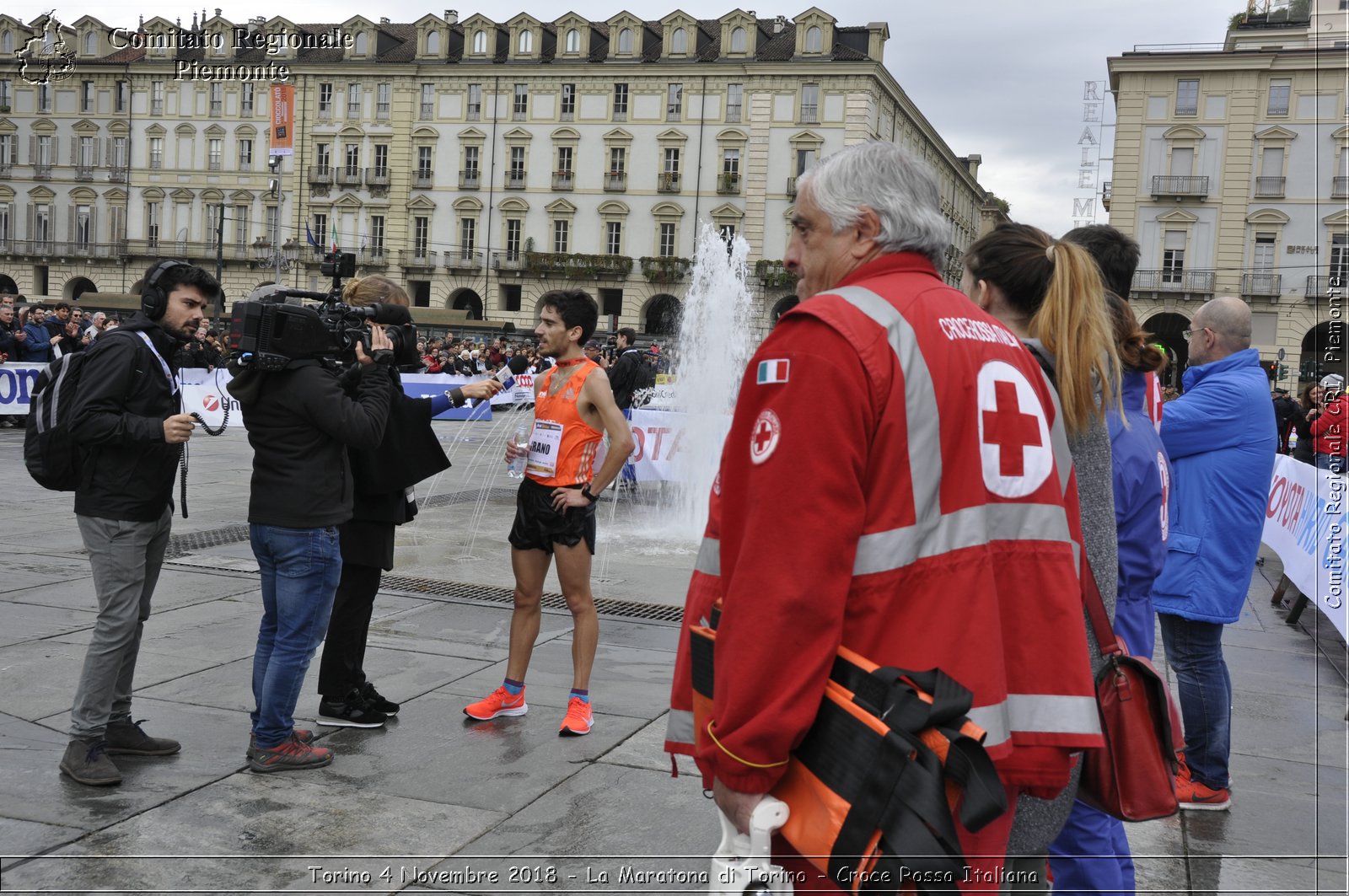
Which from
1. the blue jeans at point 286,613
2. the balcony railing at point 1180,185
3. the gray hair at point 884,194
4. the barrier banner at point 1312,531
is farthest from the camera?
the balcony railing at point 1180,185

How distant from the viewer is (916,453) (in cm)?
193

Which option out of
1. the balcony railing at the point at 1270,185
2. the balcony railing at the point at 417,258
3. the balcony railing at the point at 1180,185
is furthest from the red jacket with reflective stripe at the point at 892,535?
the balcony railing at the point at 417,258

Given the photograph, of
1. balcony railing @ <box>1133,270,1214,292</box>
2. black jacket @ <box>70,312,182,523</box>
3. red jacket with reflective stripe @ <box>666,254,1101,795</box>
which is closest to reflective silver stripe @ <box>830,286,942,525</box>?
red jacket with reflective stripe @ <box>666,254,1101,795</box>

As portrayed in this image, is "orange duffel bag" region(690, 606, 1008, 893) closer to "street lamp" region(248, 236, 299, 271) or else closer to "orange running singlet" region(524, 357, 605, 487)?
"orange running singlet" region(524, 357, 605, 487)

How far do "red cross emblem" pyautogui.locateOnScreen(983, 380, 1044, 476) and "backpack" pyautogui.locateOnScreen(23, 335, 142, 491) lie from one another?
11.1ft

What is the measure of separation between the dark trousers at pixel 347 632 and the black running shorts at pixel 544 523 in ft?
2.21

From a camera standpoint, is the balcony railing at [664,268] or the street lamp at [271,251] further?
the street lamp at [271,251]

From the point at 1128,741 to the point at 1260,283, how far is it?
57744 millimetres

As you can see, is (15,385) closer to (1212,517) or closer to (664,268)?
(1212,517)

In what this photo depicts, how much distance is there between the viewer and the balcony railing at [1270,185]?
52188 mm

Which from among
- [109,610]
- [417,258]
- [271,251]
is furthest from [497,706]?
[271,251]

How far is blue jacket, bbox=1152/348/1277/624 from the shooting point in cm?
441

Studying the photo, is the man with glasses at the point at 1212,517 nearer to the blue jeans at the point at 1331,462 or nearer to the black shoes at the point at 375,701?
the black shoes at the point at 375,701

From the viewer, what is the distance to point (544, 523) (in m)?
5.06
